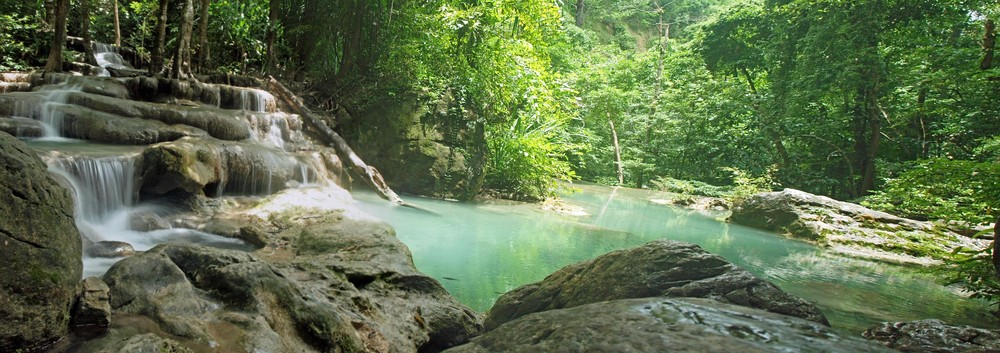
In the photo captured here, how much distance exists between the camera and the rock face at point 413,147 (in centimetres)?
1062

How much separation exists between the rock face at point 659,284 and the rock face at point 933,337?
544mm

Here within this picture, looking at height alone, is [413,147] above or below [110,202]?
above

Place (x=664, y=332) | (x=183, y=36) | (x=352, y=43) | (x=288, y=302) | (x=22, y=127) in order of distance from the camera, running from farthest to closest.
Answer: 1. (x=352, y=43)
2. (x=183, y=36)
3. (x=22, y=127)
4. (x=288, y=302)
5. (x=664, y=332)

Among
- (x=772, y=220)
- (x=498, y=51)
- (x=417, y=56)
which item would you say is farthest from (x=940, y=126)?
(x=417, y=56)

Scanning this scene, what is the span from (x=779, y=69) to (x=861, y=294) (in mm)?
13191

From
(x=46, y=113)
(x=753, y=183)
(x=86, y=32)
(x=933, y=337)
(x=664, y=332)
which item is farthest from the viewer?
(x=753, y=183)

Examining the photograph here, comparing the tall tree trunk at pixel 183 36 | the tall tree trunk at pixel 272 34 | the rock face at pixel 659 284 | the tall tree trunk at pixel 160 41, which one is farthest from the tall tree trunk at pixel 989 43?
the tall tree trunk at pixel 160 41

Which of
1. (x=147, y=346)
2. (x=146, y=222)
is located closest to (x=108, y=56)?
(x=146, y=222)

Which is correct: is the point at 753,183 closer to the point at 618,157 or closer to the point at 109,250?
the point at 618,157

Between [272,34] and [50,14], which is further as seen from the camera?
[272,34]

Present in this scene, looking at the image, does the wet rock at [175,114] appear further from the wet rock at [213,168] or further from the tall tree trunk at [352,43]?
the tall tree trunk at [352,43]

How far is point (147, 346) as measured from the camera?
5.87 feet

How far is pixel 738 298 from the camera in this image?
268 cm

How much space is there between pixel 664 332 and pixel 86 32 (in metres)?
11.5
